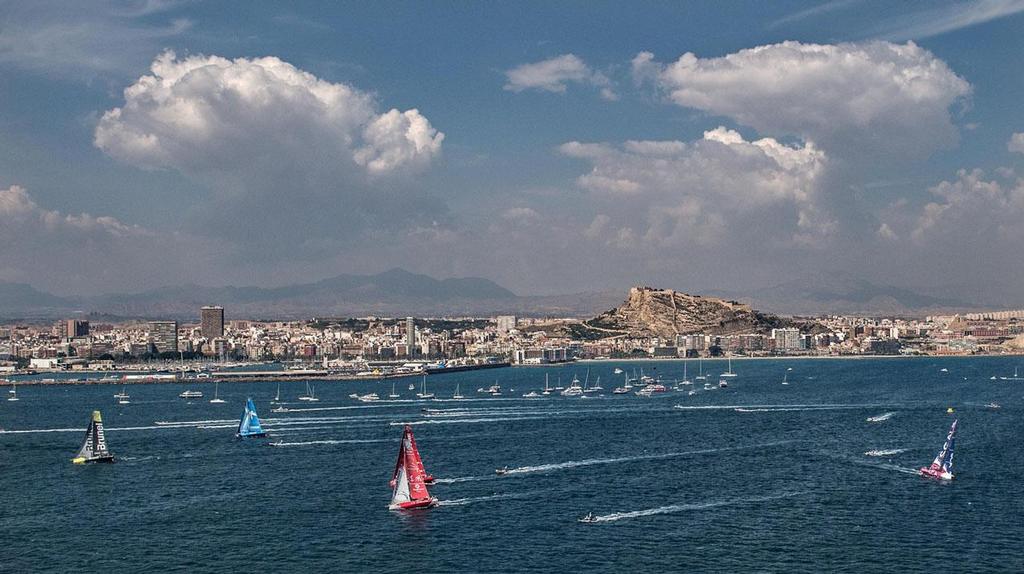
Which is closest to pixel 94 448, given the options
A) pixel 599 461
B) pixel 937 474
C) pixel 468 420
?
pixel 599 461

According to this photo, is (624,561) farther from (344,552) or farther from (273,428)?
(273,428)

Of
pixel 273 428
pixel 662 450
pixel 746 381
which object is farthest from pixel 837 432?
pixel 746 381

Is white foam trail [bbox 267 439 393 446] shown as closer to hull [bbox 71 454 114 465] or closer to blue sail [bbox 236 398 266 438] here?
blue sail [bbox 236 398 266 438]

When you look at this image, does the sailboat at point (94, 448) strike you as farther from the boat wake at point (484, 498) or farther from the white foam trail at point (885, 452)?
the white foam trail at point (885, 452)

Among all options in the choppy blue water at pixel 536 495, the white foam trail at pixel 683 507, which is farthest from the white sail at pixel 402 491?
the white foam trail at pixel 683 507

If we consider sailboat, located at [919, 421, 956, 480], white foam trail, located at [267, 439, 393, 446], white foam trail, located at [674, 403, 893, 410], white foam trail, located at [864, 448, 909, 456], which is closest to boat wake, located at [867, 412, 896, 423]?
white foam trail, located at [674, 403, 893, 410]

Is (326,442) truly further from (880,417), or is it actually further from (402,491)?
(880,417)
